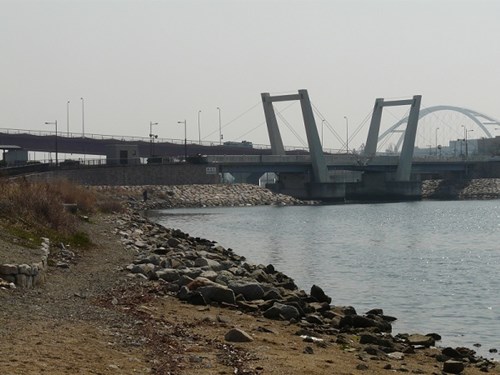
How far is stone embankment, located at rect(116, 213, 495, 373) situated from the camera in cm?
1664

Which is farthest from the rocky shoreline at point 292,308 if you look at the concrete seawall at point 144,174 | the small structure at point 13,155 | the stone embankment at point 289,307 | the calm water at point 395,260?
the small structure at point 13,155

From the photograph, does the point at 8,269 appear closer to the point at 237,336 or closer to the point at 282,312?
the point at 237,336

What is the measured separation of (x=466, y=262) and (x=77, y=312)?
26.3m

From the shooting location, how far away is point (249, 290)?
2164 cm

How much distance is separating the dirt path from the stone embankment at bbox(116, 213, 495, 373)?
0.28m

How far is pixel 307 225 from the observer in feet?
225

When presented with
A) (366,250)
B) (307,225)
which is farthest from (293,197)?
(366,250)

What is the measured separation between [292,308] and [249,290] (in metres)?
2.22

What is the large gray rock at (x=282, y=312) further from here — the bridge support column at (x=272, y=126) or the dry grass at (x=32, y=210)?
the bridge support column at (x=272, y=126)

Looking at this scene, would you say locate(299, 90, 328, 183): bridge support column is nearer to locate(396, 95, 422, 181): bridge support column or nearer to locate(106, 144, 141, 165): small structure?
locate(396, 95, 422, 181): bridge support column

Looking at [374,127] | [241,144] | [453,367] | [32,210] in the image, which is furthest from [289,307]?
[241,144]

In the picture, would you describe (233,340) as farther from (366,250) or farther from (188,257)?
(366,250)

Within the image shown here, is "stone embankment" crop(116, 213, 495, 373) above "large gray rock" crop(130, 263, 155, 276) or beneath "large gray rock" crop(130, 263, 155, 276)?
beneath

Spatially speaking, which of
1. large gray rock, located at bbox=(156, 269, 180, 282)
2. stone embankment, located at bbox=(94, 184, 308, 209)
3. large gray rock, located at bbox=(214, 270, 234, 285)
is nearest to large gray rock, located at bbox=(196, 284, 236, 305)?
large gray rock, located at bbox=(214, 270, 234, 285)
